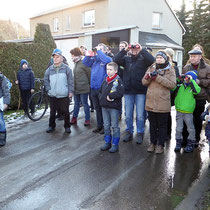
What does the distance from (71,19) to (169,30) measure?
33.0ft

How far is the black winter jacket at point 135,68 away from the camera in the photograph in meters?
5.22

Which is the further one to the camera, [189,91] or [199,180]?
[189,91]

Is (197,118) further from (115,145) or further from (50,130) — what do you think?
(50,130)

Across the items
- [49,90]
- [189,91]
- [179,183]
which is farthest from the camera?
[49,90]

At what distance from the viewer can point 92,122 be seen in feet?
23.8

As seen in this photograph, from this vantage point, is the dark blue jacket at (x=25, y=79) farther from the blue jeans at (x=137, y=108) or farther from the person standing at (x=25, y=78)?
the blue jeans at (x=137, y=108)

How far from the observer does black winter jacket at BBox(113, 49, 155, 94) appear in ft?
17.1

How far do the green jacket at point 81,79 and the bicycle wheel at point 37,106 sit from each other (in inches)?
59.0

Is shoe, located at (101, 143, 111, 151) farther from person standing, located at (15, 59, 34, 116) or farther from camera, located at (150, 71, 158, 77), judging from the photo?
person standing, located at (15, 59, 34, 116)

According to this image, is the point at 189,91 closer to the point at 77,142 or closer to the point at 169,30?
the point at 77,142

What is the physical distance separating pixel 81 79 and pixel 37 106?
5.99ft

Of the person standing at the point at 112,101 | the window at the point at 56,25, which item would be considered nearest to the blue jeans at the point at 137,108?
the person standing at the point at 112,101

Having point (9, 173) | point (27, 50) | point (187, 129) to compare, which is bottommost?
point (9, 173)

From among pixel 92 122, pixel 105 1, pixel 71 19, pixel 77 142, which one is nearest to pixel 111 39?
pixel 105 1
